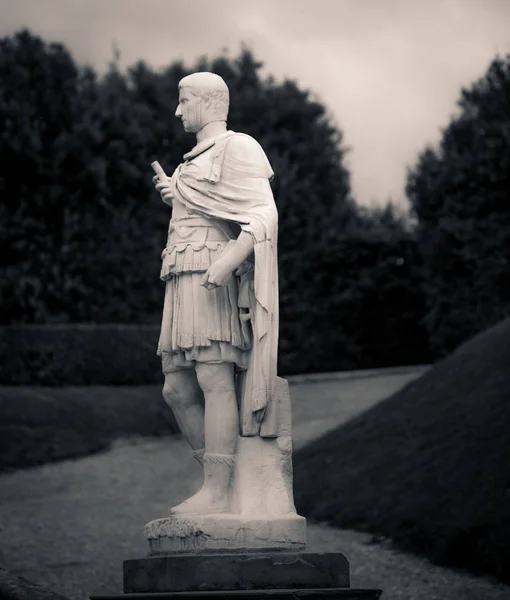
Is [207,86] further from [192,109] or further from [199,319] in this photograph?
[199,319]

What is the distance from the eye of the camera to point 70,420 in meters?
20.4

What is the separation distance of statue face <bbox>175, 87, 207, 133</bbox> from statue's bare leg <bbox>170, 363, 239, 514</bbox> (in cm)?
158

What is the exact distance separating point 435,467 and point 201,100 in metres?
7.36

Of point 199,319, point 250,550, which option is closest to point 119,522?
point 199,319

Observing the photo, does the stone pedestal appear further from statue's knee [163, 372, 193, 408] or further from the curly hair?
the curly hair

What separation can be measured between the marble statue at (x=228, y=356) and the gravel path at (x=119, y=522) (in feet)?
14.7

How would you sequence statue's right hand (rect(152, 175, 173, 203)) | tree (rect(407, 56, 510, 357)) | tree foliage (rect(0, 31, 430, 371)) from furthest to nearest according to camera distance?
tree foliage (rect(0, 31, 430, 371)) → tree (rect(407, 56, 510, 357)) → statue's right hand (rect(152, 175, 173, 203))

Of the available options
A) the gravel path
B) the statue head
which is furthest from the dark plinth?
the gravel path

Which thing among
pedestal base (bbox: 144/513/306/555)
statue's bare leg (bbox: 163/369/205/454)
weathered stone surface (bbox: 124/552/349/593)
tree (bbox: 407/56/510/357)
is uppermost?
tree (bbox: 407/56/510/357)

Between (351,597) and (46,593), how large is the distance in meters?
2.57

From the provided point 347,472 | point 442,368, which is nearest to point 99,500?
point 347,472

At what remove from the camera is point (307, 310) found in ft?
95.4

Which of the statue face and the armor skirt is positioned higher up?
the statue face

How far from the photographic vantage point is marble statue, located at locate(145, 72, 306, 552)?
23.2ft
